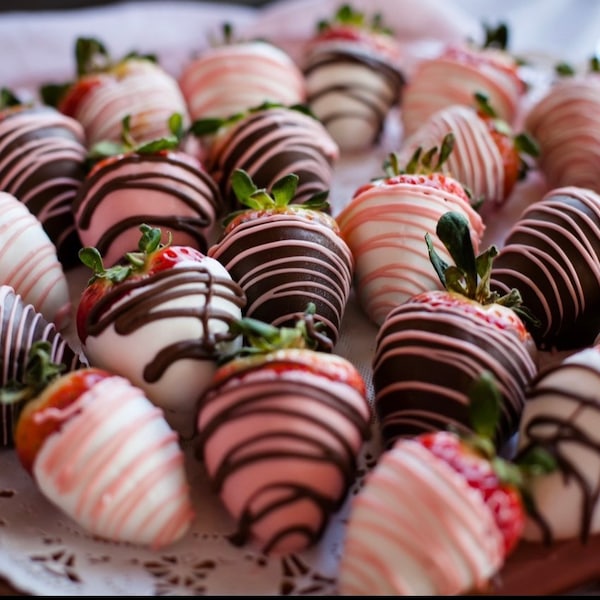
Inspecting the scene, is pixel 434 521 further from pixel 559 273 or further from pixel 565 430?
pixel 559 273

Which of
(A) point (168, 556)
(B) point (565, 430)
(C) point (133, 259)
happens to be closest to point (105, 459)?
(A) point (168, 556)

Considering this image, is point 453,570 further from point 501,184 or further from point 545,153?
point 545,153

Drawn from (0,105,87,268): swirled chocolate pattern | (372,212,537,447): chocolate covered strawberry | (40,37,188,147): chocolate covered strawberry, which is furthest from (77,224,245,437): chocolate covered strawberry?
(40,37,188,147): chocolate covered strawberry

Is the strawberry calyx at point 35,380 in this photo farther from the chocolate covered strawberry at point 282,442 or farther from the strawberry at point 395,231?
the strawberry at point 395,231

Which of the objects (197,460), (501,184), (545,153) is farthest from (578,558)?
(545,153)

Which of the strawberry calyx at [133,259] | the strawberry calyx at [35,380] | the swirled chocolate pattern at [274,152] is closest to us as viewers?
the strawberry calyx at [35,380]

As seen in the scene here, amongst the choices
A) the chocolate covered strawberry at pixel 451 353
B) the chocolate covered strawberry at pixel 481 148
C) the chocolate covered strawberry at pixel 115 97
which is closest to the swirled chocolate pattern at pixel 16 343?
the chocolate covered strawberry at pixel 451 353
